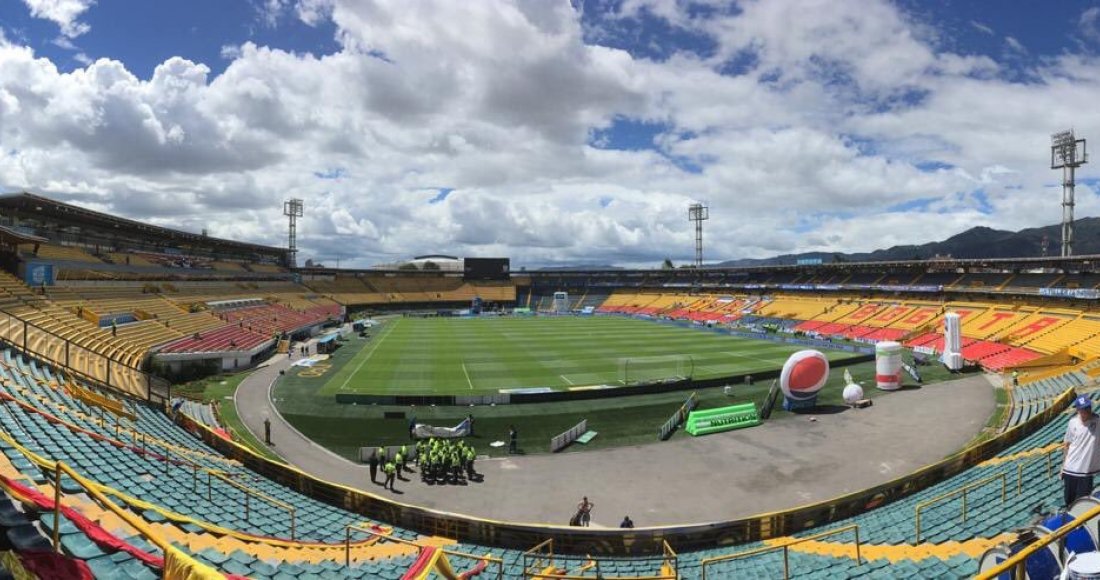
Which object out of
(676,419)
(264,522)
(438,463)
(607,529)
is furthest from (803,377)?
(264,522)

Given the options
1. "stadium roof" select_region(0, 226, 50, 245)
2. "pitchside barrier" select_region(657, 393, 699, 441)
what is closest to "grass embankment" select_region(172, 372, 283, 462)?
"stadium roof" select_region(0, 226, 50, 245)

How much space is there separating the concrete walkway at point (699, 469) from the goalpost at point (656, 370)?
10155 millimetres

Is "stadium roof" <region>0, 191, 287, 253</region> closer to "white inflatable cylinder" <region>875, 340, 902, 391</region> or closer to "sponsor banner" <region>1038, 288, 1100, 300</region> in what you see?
"white inflatable cylinder" <region>875, 340, 902, 391</region>

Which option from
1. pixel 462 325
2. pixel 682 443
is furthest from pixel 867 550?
pixel 462 325

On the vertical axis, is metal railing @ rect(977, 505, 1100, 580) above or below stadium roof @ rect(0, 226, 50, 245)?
below

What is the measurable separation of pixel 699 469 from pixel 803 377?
36.3 feet

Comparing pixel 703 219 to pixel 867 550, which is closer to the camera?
pixel 867 550

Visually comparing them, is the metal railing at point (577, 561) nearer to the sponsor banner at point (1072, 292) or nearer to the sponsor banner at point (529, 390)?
the sponsor banner at point (529, 390)

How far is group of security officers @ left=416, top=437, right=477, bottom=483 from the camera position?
778 inches

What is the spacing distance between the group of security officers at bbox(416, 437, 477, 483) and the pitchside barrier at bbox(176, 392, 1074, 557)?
5.14 m

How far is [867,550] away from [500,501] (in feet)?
35.5

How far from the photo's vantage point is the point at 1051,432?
16.7m

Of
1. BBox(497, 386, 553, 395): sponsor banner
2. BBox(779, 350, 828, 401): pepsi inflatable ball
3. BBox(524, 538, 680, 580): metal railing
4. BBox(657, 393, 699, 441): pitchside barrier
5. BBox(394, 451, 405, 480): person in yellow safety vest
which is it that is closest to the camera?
BBox(524, 538, 680, 580): metal railing

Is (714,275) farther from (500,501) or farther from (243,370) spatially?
(500,501)
